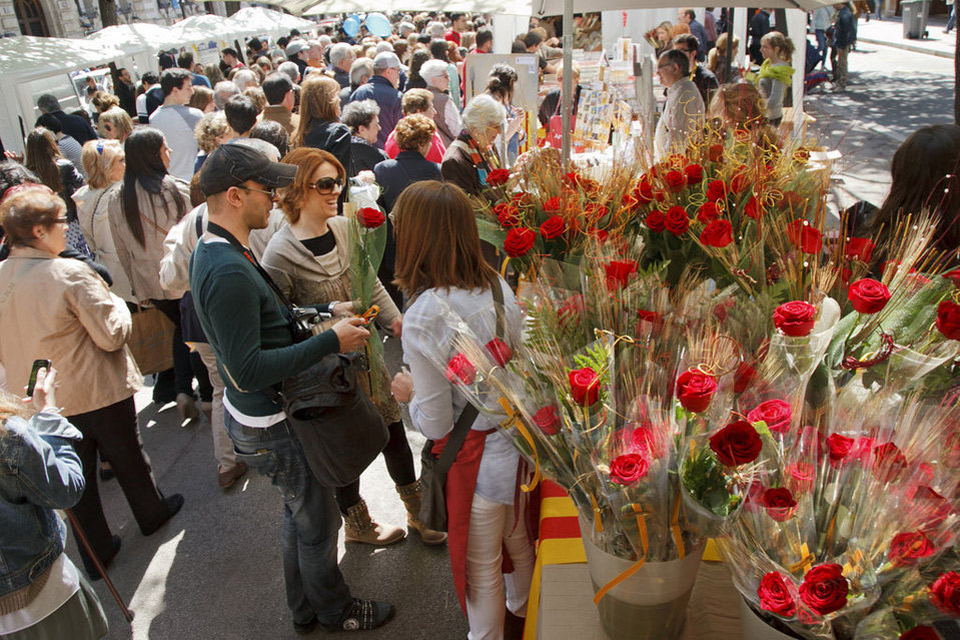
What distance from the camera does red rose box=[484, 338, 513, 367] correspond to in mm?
1611

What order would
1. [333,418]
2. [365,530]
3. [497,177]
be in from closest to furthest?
[333,418] → [497,177] → [365,530]

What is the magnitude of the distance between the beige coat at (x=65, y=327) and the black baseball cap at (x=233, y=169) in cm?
101

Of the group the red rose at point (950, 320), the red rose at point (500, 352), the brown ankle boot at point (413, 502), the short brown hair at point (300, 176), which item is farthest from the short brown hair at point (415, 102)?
the red rose at point (950, 320)

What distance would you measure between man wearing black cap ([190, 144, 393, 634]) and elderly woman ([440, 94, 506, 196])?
146 centimetres

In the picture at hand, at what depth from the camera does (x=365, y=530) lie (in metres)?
3.30

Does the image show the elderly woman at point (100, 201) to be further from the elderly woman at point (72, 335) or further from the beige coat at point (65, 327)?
the beige coat at point (65, 327)

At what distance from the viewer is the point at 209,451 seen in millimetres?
4230

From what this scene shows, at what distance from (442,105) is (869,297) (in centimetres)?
575

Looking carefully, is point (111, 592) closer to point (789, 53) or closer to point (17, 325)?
point (17, 325)

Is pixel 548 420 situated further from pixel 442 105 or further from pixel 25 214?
pixel 442 105

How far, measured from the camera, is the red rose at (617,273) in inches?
71.0

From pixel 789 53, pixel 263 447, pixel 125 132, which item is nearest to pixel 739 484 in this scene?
pixel 263 447

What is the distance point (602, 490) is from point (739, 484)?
0.87 feet

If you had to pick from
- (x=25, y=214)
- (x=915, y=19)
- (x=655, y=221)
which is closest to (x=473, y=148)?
(x=655, y=221)
